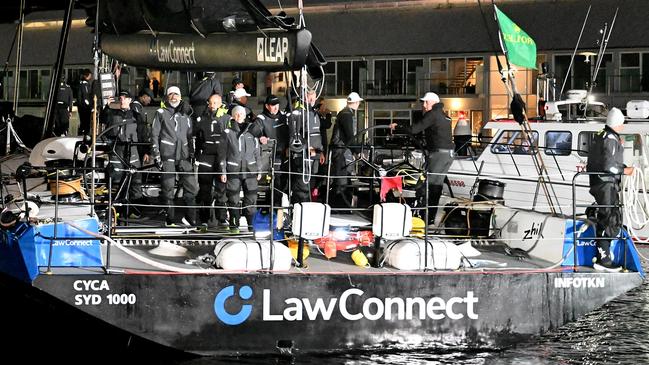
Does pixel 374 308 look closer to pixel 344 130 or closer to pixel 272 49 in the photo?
pixel 272 49

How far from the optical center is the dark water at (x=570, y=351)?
10109 mm

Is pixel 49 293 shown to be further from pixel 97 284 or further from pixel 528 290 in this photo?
pixel 528 290

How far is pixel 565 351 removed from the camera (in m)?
11.3

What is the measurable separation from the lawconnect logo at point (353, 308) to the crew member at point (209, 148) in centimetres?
395

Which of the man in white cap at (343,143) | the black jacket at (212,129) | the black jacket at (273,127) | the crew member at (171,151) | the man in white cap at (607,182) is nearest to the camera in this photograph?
the man in white cap at (607,182)

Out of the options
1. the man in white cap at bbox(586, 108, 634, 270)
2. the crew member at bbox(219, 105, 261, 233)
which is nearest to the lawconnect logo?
the man in white cap at bbox(586, 108, 634, 270)

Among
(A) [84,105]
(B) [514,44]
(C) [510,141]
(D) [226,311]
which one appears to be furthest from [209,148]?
(A) [84,105]

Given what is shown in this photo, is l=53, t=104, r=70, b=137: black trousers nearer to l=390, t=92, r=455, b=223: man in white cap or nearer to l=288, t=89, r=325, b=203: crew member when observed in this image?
l=288, t=89, r=325, b=203: crew member

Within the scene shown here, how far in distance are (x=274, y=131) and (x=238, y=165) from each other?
2.00 m

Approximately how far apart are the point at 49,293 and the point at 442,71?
38.2 metres

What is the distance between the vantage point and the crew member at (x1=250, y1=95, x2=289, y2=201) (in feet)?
49.4

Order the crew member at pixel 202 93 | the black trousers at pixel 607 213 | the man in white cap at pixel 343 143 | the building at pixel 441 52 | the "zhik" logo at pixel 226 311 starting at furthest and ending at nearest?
the building at pixel 441 52 → the man in white cap at pixel 343 143 → the crew member at pixel 202 93 → the black trousers at pixel 607 213 → the "zhik" logo at pixel 226 311

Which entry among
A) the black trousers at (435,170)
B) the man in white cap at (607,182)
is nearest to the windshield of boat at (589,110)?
the black trousers at (435,170)

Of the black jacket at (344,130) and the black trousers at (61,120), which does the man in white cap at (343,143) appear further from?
the black trousers at (61,120)
